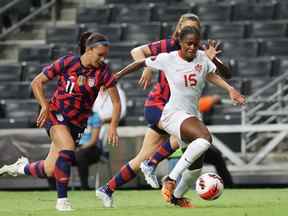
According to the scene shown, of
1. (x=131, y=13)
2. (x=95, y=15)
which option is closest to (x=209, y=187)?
(x=131, y=13)

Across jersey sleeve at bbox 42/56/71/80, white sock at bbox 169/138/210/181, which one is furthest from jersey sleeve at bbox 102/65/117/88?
white sock at bbox 169/138/210/181

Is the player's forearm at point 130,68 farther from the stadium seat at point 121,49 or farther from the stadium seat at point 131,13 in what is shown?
the stadium seat at point 131,13

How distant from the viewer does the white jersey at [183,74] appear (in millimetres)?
11281

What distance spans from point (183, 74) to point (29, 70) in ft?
34.6

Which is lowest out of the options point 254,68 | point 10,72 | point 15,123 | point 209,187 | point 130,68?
point 15,123

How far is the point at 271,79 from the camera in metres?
19.3

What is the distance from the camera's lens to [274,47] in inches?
805

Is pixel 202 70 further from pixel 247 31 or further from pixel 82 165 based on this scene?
pixel 247 31

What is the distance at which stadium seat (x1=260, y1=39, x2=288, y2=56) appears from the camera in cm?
2033

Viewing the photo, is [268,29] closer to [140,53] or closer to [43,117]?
[140,53]

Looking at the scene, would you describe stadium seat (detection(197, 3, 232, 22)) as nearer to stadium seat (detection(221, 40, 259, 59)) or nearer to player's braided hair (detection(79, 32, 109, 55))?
stadium seat (detection(221, 40, 259, 59))

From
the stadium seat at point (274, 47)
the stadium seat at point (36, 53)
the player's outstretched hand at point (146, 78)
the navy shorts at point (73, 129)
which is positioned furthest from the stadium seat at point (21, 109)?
the player's outstretched hand at point (146, 78)

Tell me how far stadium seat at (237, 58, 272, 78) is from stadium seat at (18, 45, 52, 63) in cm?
413

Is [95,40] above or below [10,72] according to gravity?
above
